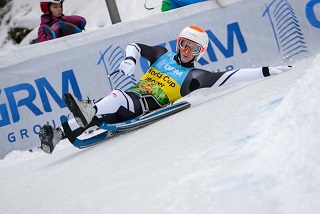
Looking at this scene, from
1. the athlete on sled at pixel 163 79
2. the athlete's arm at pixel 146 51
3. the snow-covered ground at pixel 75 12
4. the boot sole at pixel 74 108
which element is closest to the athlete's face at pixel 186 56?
the athlete on sled at pixel 163 79

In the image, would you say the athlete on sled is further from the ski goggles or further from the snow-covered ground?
the snow-covered ground

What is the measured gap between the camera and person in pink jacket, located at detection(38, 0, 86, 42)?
705cm

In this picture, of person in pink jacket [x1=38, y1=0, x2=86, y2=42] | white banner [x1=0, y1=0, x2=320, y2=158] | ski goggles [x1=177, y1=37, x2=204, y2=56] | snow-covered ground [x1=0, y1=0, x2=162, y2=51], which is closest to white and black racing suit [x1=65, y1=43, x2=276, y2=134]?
ski goggles [x1=177, y1=37, x2=204, y2=56]

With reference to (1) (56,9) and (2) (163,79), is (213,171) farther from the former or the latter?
(1) (56,9)

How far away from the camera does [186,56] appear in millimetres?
5676

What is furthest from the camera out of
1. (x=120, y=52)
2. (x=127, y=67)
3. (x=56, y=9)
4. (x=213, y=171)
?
(x=56, y=9)

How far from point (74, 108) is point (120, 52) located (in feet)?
8.80

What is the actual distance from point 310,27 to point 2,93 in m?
4.14

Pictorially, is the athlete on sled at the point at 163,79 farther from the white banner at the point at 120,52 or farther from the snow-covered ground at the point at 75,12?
Result: the snow-covered ground at the point at 75,12

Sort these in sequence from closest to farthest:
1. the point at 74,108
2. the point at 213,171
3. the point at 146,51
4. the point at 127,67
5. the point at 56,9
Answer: the point at 213,171, the point at 74,108, the point at 127,67, the point at 146,51, the point at 56,9

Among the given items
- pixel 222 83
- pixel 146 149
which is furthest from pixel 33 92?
pixel 146 149

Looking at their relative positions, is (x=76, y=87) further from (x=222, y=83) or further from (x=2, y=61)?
(x=222, y=83)

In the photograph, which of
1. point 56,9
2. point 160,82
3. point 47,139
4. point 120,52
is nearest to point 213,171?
point 47,139

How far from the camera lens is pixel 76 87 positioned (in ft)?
22.1
